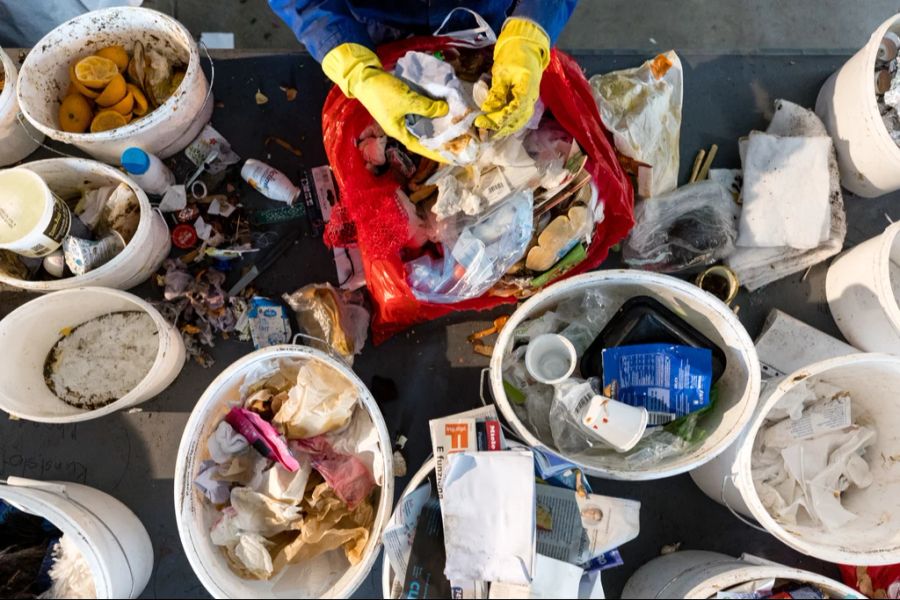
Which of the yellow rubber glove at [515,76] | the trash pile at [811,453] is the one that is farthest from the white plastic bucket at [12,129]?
the trash pile at [811,453]

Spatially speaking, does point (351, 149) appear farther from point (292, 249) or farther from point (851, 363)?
point (851, 363)

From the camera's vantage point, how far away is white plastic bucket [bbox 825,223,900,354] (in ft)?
4.76

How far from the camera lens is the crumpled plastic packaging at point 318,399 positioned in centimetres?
134

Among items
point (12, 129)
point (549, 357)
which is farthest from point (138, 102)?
point (549, 357)

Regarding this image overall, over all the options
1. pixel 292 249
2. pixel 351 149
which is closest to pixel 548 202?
pixel 351 149

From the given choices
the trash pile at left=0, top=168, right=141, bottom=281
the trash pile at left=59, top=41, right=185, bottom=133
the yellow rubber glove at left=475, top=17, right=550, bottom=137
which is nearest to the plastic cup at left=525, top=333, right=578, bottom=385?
the yellow rubber glove at left=475, top=17, right=550, bottom=137

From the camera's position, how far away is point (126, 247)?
1.43 meters

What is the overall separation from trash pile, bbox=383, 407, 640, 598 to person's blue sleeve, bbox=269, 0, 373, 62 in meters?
0.84

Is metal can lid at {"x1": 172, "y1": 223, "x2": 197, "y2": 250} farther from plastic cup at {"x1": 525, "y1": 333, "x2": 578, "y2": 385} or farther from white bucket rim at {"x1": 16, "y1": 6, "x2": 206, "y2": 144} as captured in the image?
plastic cup at {"x1": 525, "y1": 333, "x2": 578, "y2": 385}

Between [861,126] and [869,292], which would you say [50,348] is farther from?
[861,126]

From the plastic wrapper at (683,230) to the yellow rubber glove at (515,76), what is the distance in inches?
21.0

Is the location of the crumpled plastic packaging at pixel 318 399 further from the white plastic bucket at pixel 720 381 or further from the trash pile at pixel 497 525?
the white plastic bucket at pixel 720 381

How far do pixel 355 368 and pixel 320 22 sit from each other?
0.86 m

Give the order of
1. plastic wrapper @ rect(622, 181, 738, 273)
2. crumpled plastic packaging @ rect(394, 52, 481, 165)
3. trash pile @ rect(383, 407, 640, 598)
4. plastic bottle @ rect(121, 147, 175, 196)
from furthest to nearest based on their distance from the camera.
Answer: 1. plastic wrapper @ rect(622, 181, 738, 273)
2. plastic bottle @ rect(121, 147, 175, 196)
3. crumpled plastic packaging @ rect(394, 52, 481, 165)
4. trash pile @ rect(383, 407, 640, 598)
